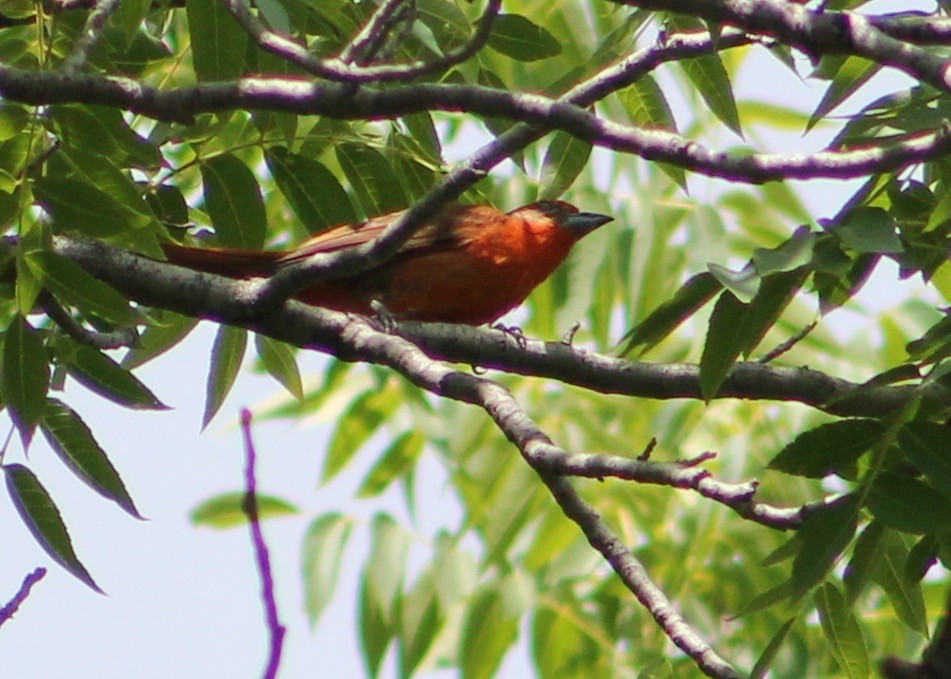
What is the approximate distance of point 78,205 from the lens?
3471 mm

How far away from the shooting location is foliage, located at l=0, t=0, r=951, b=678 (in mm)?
3059

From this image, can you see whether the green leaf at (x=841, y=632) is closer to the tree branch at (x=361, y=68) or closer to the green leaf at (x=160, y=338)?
the tree branch at (x=361, y=68)

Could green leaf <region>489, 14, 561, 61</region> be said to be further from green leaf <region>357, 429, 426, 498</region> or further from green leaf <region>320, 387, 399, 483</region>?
green leaf <region>320, 387, 399, 483</region>

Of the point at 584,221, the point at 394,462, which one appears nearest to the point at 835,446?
the point at 584,221

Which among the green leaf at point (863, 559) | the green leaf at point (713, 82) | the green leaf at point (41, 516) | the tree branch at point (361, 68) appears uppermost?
the green leaf at point (713, 82)

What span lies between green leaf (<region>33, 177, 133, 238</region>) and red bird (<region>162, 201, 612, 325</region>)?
2.34 meters

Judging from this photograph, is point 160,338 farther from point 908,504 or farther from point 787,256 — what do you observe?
point 908,504

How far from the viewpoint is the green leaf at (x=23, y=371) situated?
3.31m

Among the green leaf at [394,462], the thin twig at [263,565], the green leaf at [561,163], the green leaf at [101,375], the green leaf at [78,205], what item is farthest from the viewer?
the green leaf at [394,462]

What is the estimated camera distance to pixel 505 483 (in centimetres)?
639

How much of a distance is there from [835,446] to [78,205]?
1921mm

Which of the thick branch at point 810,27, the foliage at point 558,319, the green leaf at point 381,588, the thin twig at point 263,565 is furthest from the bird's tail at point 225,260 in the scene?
the thin twig at point 263,565

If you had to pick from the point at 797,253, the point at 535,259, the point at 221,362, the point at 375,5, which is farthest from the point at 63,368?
the point at 535,259

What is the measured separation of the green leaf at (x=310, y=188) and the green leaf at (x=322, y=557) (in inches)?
104
